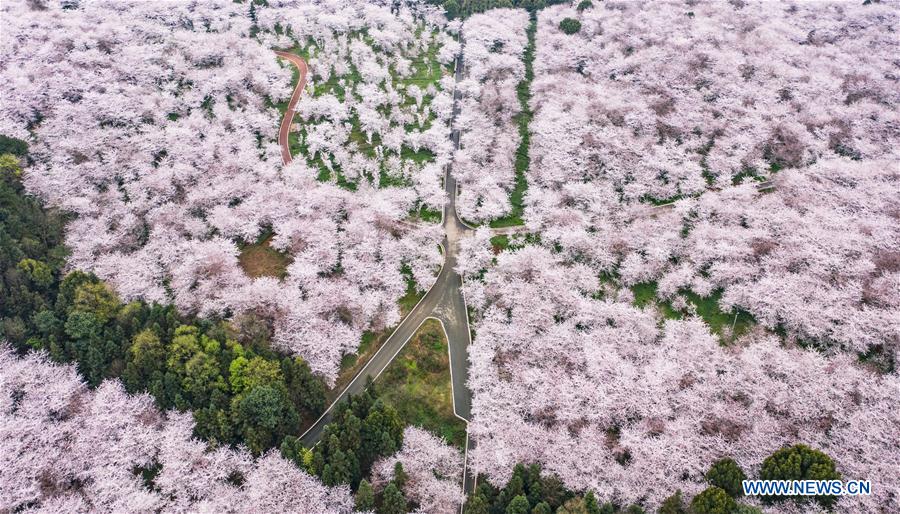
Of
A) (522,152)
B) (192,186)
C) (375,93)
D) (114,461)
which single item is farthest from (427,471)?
(375,93)

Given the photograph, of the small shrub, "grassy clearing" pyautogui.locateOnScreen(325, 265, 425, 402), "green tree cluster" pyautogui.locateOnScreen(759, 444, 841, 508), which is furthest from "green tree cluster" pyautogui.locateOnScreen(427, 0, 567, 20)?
"green tree cluster" pyautogui.locateOnScreen(759, 444, 841, 508)

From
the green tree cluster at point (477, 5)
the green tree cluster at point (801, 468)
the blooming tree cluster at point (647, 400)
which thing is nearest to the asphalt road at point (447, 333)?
the blooming tree cluster at point (647, 400)

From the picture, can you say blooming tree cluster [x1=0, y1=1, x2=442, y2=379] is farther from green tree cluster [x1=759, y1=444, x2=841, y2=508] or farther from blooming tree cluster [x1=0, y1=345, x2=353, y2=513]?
green tree cluster [x1=759, y1=444, x2=841, y2=508]

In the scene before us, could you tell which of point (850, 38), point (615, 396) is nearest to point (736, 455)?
point (615, 396)

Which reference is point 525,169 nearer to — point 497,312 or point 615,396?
point 497,312

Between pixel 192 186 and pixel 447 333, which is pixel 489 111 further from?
pixel 192 186

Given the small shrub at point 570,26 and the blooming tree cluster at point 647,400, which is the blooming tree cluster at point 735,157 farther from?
the blooming tree cluster at point 647,400
